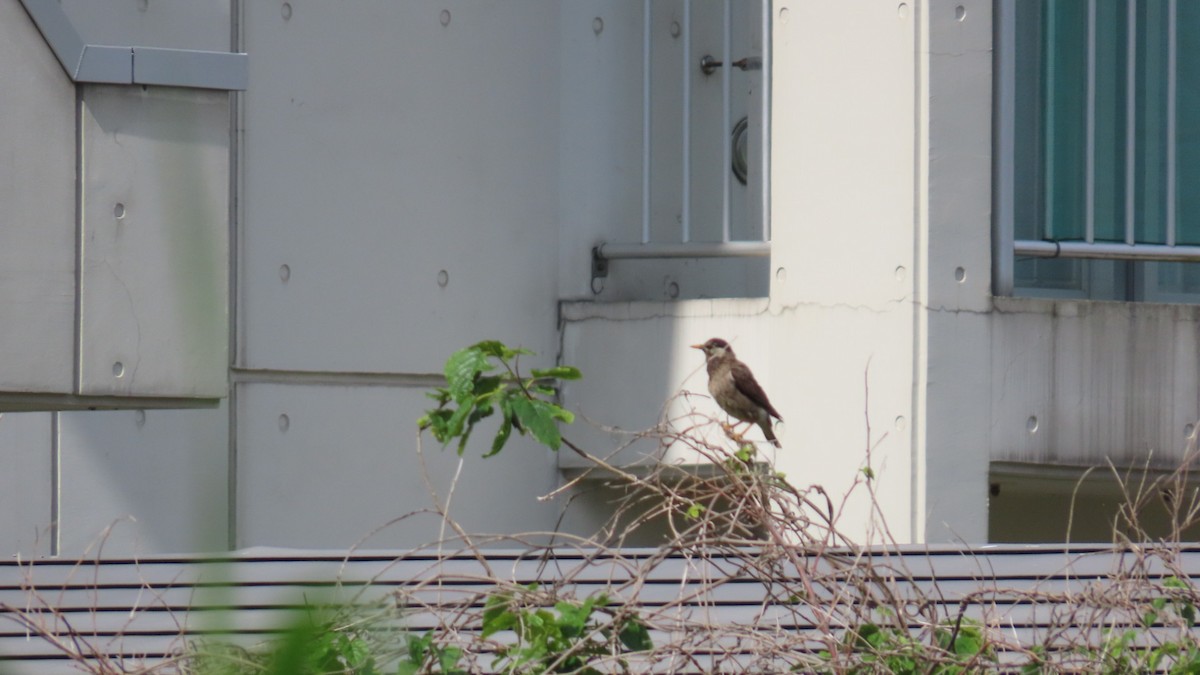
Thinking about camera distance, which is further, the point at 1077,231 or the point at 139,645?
the point at 1077,231

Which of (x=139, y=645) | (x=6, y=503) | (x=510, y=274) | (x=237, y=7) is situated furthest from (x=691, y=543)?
(x=510, y=274)

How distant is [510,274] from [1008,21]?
2904 millimetres

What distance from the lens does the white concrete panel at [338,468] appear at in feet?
27.8

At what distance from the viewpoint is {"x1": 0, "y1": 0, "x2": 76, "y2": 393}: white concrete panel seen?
191 inches

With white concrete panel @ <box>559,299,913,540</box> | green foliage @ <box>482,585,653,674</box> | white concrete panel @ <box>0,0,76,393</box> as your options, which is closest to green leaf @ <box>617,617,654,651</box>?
green foliage @ <box>482,585,653,674</box>

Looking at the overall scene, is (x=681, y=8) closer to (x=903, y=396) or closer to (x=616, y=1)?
(x=616, y=1)

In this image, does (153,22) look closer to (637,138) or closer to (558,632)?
(637,138)

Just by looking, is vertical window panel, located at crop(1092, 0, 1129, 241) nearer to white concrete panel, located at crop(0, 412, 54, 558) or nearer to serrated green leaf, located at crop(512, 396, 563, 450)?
white concrete panel, located at crop(0, 412, 54, 558)

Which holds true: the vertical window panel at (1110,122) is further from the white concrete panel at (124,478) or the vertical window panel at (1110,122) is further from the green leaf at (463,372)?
the green leaf at (463,372)

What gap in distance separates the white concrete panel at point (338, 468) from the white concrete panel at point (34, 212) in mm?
3452

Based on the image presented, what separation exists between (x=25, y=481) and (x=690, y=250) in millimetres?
3406

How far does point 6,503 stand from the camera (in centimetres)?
757

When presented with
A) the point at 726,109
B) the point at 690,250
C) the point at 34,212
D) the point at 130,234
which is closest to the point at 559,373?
the point at 130,234

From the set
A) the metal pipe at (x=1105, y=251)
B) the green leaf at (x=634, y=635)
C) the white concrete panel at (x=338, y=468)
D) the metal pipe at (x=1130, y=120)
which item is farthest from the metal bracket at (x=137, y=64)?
the metal pipe at (x=1130, y=120)
